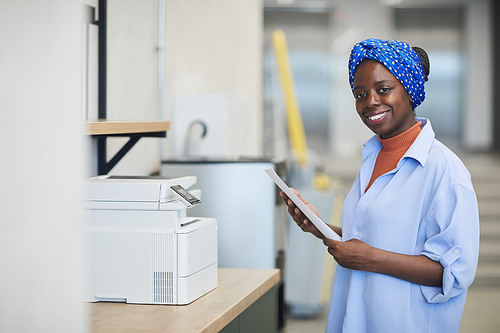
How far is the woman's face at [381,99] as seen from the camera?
1.27 meters

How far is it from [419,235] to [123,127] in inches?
35.4

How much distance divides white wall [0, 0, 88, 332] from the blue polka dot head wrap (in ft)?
2.55

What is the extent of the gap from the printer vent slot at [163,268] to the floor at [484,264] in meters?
2.16

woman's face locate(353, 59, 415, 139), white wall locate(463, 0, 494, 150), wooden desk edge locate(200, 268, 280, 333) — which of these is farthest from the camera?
white wall locate(463, 0, 494, 150)

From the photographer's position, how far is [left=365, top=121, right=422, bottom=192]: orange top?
1331mm

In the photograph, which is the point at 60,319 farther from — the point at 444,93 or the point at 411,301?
the point at 444,93

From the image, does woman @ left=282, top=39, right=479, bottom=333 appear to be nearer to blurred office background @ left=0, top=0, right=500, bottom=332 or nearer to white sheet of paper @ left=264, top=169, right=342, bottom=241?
white sheet of paper @ left=264, top=169, right=342, bottom=241

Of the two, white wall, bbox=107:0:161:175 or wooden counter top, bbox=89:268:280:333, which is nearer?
wooden counter top, bbox=89:268:280:333

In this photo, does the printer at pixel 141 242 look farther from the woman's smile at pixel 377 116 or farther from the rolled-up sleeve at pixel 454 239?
the rolled-up sleeve at pixel 454 239

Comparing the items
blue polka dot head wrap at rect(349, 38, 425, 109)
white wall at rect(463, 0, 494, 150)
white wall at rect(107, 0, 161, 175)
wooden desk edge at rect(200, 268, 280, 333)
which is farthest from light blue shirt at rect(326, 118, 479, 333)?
white wall at rect(463, 0, 494, 150)

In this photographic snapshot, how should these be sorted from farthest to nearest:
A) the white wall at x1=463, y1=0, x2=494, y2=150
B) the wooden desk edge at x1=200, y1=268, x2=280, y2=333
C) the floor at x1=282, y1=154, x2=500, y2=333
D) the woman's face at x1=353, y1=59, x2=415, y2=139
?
the white wall at x1=463, y1=0, x2=494, y2=150 → the floor at x1=282, y1=154, x2=500, y2=333 → the wooden desk edge at x1=200, y1=268, x2=280, y2=333 → the woman's face at x1=353, y1=59, x2=415, y2=139

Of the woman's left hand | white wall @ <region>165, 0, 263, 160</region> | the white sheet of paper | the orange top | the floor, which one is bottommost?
the floor

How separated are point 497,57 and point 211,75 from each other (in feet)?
30.4

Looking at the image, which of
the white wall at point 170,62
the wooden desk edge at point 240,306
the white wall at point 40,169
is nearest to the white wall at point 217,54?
the white wall at point 170,62
